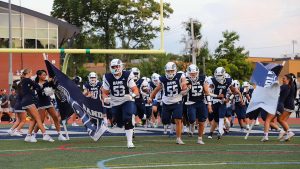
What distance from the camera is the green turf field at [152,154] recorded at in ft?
32.7

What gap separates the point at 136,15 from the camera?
28.8 m

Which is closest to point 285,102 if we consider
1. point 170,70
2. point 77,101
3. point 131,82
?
point 170,70

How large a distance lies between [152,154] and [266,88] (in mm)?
5089

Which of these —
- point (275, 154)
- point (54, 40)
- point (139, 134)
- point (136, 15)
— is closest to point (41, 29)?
point (54, 40)

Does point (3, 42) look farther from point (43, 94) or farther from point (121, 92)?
point (121, 92)

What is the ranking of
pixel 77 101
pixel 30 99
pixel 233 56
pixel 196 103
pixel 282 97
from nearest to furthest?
pixel 30 99
pixel 196 103
pixel 282 97
pixel 77 101
pixel 233 56

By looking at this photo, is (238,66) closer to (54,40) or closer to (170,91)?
(54,40)

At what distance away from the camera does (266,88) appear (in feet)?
51.2

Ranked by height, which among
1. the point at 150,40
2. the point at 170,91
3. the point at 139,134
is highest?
the point at 150,40

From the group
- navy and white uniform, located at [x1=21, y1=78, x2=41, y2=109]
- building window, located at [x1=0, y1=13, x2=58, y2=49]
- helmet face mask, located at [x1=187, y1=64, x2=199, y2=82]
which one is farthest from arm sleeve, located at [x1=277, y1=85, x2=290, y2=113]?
building window, located at [x1=0, y1=13, x2=58, y2=49]

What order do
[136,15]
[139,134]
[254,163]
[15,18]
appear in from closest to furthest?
[254,163], [139,134], [136,15], [15,18]

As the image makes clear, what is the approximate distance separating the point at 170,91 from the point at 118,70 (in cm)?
154

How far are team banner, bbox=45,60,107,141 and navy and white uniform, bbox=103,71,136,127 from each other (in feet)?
5.05

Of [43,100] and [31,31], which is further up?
[31,31]
